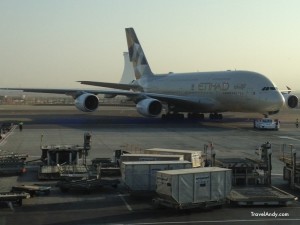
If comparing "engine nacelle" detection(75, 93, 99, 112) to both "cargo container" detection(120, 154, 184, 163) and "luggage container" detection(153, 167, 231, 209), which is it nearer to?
"cargo container" detection(120, 154, 184, 163)

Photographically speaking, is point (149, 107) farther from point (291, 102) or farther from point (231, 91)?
point (291, 102)

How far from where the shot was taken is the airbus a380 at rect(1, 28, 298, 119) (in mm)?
44906

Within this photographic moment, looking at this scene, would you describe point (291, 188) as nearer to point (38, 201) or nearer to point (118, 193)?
point (118, 193)

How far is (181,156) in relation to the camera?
63.6 ft

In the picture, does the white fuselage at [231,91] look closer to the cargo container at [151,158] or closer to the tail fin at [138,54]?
the tail fin at [138,54]

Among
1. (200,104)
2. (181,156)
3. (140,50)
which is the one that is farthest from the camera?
(140,50)

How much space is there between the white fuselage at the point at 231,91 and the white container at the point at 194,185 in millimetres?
30280

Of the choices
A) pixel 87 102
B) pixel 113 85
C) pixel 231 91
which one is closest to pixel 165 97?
pixel 231 91

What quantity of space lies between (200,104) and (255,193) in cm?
3416

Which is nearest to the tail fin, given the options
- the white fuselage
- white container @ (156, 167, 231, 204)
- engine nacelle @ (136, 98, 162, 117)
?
the white fuselage

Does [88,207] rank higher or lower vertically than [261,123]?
lower

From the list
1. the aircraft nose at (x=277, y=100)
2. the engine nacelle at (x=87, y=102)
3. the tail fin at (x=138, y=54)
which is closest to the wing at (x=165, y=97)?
the engine nacelle at (x=87, y=102)

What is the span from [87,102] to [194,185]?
109 ft

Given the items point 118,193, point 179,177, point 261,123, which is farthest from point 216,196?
point 261,123
